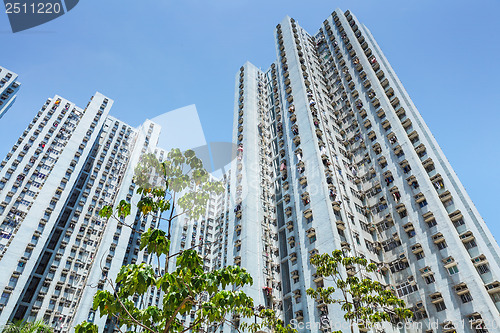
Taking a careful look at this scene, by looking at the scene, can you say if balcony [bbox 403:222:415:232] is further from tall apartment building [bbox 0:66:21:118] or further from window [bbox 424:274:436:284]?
tall apartment building [bbox 0:66:21:118]

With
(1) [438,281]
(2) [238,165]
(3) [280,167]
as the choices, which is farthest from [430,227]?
(2) [238,165]

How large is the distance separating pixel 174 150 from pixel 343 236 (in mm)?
28994

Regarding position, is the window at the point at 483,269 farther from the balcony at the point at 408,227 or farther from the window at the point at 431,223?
the balcony at the point at 408,227

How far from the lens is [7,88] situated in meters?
71.9

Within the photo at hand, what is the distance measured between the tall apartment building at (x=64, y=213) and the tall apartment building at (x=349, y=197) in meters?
19.5

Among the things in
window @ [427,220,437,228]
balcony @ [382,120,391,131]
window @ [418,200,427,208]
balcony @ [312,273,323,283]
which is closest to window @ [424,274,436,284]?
window @ [427,220,437,228]

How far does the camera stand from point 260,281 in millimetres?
39094

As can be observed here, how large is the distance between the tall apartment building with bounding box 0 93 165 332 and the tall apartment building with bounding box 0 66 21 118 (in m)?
6.92

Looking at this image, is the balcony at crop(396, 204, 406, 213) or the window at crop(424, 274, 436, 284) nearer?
the window at crop(424, 274, 436, 284)

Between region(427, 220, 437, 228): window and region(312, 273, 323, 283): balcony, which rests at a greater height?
region(427, 220, 437, 228): window

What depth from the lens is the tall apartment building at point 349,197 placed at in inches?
1178

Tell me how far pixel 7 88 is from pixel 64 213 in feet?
110

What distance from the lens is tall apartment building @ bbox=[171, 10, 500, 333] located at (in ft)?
98.2

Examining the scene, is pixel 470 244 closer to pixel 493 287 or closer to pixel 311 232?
pixel 493 287
